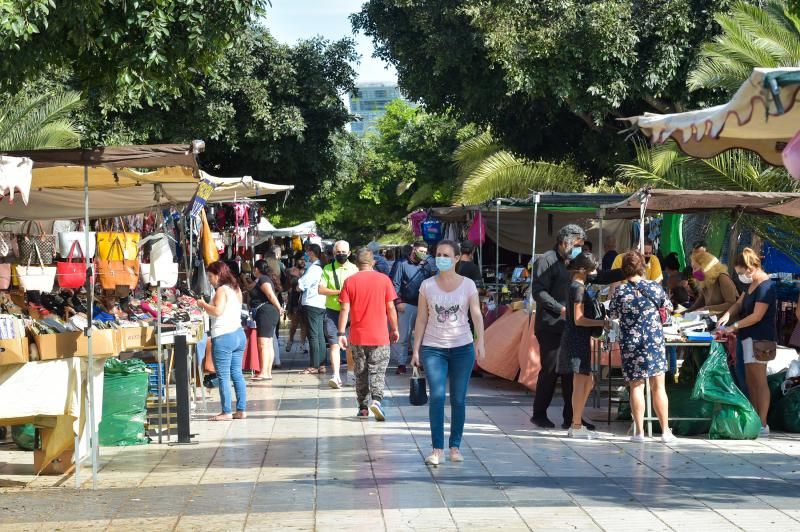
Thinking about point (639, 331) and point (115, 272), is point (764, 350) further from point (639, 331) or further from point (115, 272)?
point (115, 272)

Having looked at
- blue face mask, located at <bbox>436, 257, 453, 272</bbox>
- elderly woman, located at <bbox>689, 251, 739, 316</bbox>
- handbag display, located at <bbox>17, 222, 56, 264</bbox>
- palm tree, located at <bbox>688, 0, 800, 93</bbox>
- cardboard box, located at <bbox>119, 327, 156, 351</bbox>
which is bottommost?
cardboard box, located at <bbox>119, 327, 156, 351</bbox>

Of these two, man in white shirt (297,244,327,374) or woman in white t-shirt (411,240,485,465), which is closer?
woman in white t-shirt (411,240,485,465)

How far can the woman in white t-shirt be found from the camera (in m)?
9.05

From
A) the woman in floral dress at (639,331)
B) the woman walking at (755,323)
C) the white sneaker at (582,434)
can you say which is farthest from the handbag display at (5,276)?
the woman walking at (755,323)

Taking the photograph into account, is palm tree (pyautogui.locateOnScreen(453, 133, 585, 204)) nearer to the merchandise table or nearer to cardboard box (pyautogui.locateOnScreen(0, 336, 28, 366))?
the merchandise table

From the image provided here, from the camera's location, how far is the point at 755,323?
35.2 feet

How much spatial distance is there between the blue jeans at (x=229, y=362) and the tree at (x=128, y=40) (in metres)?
2.49

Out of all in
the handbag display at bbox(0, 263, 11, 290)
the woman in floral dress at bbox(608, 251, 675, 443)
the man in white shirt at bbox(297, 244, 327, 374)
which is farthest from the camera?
the man in white shirt at bbox(297, 244, 327, 374)

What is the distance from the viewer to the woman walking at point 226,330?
1162 cm

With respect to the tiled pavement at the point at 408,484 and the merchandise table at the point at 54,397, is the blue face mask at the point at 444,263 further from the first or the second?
the merchandise table at the point at 54,397

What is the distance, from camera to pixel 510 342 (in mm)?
14555

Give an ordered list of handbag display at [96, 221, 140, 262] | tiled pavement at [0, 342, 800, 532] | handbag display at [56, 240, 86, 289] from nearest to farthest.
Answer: tiled pavement at [0, 342, 800, 532]
handbag display at [56, 240, 86, 289]
handbag display at [96, 221, 140, 262]

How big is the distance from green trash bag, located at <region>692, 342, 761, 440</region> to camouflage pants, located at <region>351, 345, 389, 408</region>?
121 inches

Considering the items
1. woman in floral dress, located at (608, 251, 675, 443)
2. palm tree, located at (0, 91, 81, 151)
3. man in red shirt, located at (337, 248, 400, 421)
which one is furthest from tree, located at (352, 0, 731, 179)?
woman in floral dress, located at (608, 251, 675, 443)
